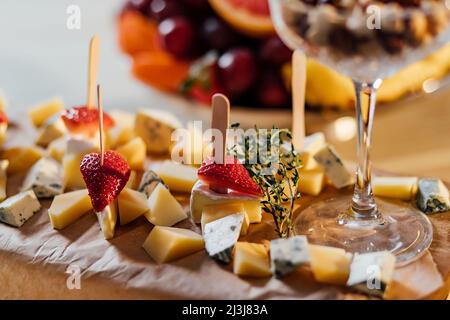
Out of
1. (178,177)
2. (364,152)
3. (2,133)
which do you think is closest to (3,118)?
(2,133)

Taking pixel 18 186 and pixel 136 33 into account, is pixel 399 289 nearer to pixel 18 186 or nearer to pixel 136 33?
pixel 18 186

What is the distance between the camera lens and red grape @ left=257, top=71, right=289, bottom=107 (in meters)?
2.07

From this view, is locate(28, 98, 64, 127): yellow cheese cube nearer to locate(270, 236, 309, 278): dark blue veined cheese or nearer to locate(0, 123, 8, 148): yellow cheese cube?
locate(0, 123, 8, 148): yellow cheese cube

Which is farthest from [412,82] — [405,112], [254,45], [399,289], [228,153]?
[399,289]

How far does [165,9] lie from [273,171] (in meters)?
1.18

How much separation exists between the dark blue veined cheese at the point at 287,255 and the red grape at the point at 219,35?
1141 millimetres

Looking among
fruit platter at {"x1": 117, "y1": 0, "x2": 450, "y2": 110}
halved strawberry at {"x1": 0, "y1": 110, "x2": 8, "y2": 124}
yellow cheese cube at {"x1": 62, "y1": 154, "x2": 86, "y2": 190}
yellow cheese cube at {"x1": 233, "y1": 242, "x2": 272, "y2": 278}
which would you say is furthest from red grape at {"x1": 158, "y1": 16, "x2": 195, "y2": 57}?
yellow cheese cube at {"x1": 233, "y1": 242, "x2": 272, "y2": 278}

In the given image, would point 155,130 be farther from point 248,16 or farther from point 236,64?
A: point 248,16

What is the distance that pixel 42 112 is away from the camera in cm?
178

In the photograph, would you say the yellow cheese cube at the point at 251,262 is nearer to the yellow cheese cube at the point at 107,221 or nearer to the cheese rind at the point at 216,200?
the cheese rind at the point at 216,200

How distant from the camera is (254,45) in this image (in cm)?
218

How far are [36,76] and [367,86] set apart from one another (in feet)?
5.79

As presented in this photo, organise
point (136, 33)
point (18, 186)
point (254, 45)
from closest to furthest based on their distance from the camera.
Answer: point (18, 186) < point (254, 45) < point (136, 33)

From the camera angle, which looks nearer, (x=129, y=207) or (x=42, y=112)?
(x=129, y=207)
